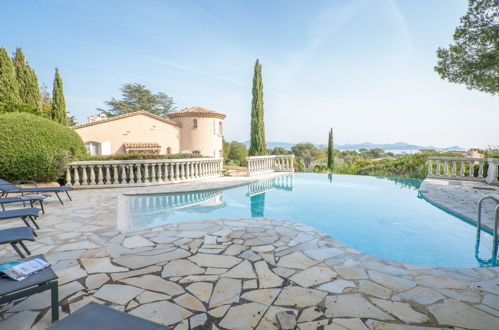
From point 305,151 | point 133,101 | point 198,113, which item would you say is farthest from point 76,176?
point 305,151

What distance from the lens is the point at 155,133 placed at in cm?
2388

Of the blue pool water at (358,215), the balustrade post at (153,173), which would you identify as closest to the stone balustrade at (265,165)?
the blue pool water at (358,215)

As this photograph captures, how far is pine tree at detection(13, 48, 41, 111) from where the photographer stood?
60.7 ft

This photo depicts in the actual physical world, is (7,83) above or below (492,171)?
above

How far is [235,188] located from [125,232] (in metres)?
6.23

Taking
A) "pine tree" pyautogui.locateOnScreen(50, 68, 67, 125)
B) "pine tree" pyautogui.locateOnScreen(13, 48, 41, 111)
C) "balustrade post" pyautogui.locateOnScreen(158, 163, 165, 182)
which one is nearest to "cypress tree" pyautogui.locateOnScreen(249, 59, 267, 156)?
"balustrade post" pyautogui.locateOnScreen(158, 163, 165, 182)

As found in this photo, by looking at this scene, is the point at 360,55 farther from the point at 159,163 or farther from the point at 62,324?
the point at 62,324

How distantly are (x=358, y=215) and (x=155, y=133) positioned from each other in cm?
2153

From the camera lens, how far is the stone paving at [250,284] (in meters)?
2.07

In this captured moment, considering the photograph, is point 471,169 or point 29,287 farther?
point 471,169

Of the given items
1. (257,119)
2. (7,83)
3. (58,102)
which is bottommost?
(257,119)

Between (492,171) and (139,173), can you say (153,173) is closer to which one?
(139,173)

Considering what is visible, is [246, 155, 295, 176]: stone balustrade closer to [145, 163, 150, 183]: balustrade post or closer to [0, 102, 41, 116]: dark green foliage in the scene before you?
[145, 163, 150, 183]: balustrade post

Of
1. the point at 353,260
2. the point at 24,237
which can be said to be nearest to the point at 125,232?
the point at 24,237
